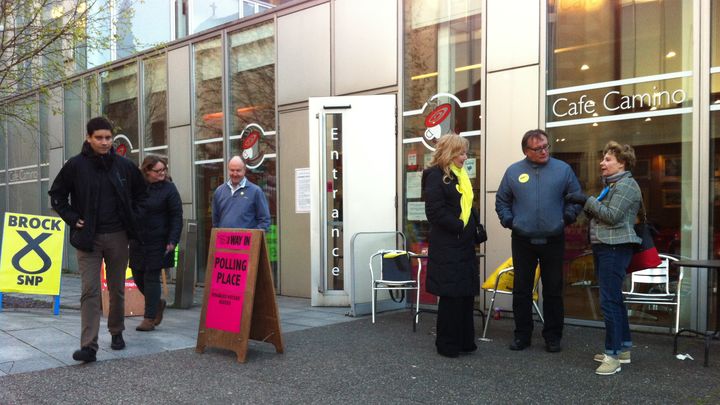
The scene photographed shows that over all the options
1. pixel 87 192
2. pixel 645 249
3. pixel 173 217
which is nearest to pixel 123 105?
pixel 173 217

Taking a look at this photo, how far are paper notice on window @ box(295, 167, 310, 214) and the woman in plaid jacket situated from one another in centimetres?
466

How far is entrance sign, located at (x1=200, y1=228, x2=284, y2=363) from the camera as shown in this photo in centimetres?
491

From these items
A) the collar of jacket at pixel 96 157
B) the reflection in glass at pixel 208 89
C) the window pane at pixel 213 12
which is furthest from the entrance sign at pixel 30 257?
the window pane at pixel 213 12

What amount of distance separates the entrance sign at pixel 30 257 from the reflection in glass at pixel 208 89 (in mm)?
3239

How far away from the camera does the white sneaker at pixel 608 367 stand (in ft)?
14.5

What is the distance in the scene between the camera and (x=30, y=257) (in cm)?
739

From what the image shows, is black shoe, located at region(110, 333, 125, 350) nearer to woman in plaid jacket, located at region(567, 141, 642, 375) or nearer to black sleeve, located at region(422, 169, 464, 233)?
black sleeve, located at region(422, 169, 464, 233)

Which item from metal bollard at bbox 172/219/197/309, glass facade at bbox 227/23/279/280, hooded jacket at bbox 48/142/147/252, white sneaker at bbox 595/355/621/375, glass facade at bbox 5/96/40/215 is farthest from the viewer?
glass facade at bbox 5/96/40/215

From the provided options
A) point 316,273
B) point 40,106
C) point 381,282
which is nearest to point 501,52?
Result: point 381,282

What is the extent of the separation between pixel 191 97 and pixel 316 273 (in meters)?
4.53

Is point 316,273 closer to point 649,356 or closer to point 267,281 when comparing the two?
point 267,281

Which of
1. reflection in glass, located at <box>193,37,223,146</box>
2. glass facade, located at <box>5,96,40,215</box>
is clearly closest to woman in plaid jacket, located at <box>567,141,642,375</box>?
reflection in glass, located at <box>193,37,223,146</box>

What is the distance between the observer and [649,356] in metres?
5.02

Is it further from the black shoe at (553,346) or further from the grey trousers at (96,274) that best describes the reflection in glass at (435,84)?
the grey trousers at (96,274)
